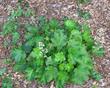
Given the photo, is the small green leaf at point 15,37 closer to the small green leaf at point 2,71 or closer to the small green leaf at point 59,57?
the small green leaf at point 2,71

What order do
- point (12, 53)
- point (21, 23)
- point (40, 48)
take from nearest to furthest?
point (40, 48) → point (12, 53) → point (21, 23)

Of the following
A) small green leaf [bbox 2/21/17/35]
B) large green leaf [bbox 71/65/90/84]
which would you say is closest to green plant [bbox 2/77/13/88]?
small green leaf [bbox 2/21/17/35]

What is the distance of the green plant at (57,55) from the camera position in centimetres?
555

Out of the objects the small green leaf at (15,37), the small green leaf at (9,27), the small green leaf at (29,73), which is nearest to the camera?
the small green leaf at (29,73)

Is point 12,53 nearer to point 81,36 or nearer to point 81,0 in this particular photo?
point 81,36

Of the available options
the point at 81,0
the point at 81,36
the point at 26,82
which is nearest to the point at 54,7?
the point at 81,0

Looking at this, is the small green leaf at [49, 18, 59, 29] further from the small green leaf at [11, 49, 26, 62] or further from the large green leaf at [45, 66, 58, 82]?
the large green leaf at [45, 66, 58, 82]

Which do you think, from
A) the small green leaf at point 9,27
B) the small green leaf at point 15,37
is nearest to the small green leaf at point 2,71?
the small green leaf at point 15,37

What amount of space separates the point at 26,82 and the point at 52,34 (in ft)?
3.37

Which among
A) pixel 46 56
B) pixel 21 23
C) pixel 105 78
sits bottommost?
pixel 105 78

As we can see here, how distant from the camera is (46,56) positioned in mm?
5598

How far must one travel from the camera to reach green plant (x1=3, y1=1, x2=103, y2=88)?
5555mm

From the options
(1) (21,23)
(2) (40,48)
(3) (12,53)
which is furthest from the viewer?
(1) (21,23)

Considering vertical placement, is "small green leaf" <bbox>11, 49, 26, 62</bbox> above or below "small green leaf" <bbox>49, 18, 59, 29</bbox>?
below
